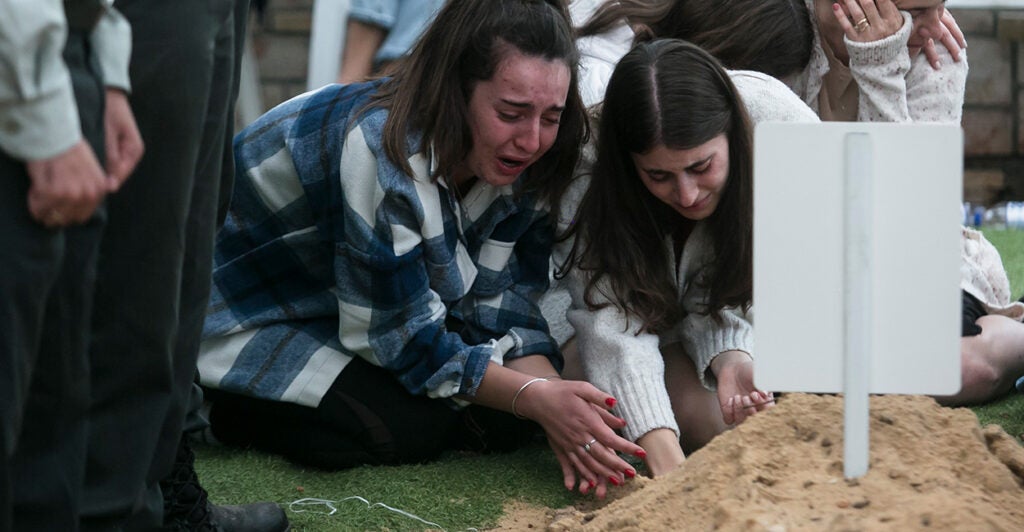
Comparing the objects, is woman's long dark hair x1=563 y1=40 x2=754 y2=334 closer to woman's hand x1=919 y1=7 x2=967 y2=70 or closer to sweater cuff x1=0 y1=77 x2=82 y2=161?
woman's hand x1=919 y1=7 x2=967 y2=70

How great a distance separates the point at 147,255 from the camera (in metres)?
1.58

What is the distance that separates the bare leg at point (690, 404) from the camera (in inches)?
107

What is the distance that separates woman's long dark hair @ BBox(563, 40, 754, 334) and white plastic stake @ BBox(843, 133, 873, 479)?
0.86 metres

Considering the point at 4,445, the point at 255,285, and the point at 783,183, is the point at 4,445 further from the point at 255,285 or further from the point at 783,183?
the point at 255,285

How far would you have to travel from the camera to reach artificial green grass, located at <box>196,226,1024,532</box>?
7.66 feet

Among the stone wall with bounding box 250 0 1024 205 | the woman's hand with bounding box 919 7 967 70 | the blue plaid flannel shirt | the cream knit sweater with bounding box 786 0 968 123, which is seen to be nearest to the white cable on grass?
the blue plaid flannel shirt

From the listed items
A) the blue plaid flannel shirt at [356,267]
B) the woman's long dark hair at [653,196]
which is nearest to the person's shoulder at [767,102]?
the woman's long dark hair at [653,196]

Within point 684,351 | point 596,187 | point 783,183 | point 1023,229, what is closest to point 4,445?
point 783,183

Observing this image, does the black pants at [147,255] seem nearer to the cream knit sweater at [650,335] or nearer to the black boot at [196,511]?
the black boot at [196,511]

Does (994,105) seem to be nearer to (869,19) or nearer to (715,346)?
(869,19)

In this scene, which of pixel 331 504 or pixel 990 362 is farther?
pixel 990 362

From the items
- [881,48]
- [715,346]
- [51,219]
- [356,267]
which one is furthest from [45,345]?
[881,48]

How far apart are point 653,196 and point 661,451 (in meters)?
0.56

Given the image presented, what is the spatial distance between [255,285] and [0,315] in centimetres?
146
